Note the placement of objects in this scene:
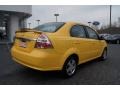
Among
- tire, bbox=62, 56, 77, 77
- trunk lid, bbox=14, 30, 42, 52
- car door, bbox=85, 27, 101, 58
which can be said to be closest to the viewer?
trunk lid, bbox=14, 30, 42, 52

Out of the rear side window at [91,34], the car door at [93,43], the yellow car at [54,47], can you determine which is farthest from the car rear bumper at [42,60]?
the rear side window at [91,34]

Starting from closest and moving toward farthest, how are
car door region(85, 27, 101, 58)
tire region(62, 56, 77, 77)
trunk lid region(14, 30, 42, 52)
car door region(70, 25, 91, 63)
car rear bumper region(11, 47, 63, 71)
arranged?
car rear bumper region(11, 47, 63, 71) < trunk lid region(14, 30, 42, 52) < tire region(62, 56, 77, 77) < car door region(70, 25, 91, 63) < car door region(85, 27, 101, 58)

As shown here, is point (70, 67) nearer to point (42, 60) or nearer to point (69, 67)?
point (69, 67)

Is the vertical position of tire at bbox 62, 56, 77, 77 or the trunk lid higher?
the trunk lid

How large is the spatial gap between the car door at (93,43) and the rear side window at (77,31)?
0.34 m

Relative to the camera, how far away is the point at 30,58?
4.92m

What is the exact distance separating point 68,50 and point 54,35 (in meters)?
0.61

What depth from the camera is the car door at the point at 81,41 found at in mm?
5767

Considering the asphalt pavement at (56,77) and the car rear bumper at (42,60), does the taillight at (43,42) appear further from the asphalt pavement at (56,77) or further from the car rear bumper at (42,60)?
the asphalt pavement at (56,77)

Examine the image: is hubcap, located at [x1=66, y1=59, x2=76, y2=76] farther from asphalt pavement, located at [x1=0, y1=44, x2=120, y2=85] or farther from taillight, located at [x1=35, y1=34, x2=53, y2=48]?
taillight, located at [x1=35, y1=34, x2=53, y2=48]

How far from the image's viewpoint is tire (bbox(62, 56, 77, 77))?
17.6 ft

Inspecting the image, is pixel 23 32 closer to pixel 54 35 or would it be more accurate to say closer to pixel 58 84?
pixel 54 35

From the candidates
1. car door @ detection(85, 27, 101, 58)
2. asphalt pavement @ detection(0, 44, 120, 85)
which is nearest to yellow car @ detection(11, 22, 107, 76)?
car door @ detection(85, 27, 101, 58)
